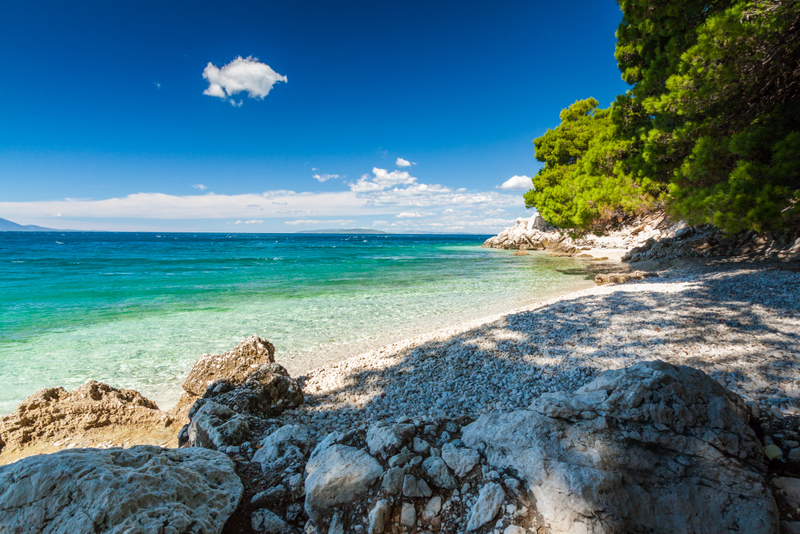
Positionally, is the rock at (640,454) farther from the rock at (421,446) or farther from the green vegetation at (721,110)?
the green vegetation at (721,110)

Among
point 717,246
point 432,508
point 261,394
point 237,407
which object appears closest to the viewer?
point 432,508

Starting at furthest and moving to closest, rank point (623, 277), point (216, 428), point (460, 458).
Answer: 1. point (623, 277)
2. point (216, 428)
3. point (460, 458)

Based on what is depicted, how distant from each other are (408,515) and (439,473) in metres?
0.30

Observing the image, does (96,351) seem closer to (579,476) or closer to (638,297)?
(579,476)

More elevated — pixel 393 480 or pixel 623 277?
pixel 623 277

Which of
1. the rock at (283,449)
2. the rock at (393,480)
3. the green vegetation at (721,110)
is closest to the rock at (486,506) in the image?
the rock at (393,480)

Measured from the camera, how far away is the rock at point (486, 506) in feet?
5.76

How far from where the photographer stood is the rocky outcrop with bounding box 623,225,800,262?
1054 cm

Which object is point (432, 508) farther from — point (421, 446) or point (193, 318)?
point (193, 318)

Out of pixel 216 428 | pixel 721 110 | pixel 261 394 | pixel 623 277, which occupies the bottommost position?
pixel 261 394

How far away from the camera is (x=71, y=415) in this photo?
14.8ft

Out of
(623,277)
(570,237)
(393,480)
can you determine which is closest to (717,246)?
(570,237)

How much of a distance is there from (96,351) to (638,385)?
9.95 m

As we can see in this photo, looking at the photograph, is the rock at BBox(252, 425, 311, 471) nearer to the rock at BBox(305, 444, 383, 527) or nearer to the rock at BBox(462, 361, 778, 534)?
the rock at BBox(305, 444, 383, 527)
